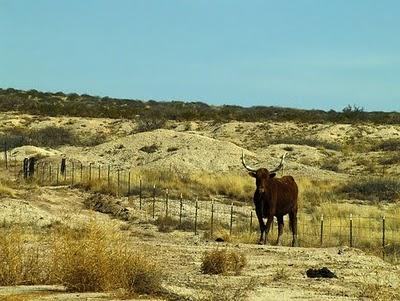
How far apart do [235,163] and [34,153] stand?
13.5 meters

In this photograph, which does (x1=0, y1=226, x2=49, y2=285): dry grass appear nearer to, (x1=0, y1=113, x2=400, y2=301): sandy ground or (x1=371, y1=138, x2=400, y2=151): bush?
(x1=0, y1=113, x2=400, y2=301): sandy ground

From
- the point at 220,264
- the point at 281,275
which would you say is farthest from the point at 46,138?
the point at 281,275

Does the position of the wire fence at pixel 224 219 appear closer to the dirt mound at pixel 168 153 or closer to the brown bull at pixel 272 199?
the brown bull at pixel 272 199

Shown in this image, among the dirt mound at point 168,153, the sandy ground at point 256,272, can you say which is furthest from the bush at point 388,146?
the sandy ground at point 256,272

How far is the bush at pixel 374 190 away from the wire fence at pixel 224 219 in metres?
6.66

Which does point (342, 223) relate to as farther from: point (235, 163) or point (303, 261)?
point (235, 163)

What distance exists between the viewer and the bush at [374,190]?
124ft

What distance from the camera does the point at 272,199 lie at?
74.7 feet

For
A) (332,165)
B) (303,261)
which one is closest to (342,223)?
(303,261)

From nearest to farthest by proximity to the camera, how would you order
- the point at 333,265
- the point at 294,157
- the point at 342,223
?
the point at 333,265 < the point at 342,223 < the point at 294,157

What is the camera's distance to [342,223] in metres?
28.0

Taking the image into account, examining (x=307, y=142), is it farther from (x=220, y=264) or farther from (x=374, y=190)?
(x=220, y=264)

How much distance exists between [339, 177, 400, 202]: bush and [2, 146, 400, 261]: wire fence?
666cm

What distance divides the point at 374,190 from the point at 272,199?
57.5 ft
